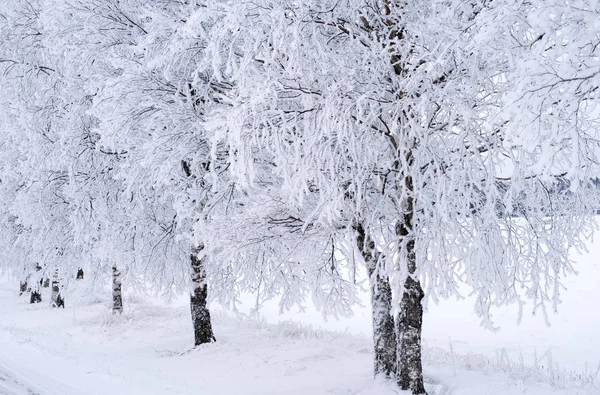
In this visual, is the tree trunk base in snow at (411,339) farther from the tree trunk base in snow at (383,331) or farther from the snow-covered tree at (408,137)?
the tree trunk base in snow at (383,331)

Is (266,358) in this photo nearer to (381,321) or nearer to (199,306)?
(199,306)

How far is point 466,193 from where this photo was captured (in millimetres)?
5113

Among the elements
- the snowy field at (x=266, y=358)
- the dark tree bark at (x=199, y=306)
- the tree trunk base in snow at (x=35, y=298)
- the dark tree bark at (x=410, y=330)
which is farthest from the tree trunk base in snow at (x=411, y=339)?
the tree trunk base in snow at (x=35, y=298)

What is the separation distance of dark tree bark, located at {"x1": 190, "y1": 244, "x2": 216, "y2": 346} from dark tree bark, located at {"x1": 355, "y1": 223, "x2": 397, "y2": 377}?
14.7ft

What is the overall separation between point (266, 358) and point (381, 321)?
2879 millimetres

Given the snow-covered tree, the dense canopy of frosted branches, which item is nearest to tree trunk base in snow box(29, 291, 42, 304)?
the dense canopy of frosted branches

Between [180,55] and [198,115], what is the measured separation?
47.3 inches

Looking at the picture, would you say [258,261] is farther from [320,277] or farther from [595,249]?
[595,249]

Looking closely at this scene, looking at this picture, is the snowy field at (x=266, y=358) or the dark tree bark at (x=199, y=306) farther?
the dark tree bark at (x=199, y=306)

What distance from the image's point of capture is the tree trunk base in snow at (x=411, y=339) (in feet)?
20.4

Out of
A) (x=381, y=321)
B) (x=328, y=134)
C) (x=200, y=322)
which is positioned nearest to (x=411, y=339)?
(x=381, y=321)

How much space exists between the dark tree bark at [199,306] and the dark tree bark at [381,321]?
449 centimetres

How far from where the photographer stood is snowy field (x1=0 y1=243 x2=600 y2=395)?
6.85m

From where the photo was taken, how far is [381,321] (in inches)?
287
